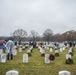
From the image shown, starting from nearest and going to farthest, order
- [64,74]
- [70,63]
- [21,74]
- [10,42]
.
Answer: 1. [64,74]
2. [21,74]
3. [70,63]
4. [10,42]

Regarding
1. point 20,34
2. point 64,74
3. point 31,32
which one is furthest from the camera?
point 31,32

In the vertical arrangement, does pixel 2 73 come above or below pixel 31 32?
below

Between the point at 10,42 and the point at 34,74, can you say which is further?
the point at 10,42

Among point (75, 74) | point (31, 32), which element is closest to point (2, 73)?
point (75, 74)

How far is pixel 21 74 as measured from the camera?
41.0 feet

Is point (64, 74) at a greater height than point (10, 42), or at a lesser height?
lesser

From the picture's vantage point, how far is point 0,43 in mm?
40750

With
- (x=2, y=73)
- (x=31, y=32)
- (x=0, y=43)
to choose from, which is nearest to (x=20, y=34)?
(x=31, y=32)

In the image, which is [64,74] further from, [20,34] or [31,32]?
[31,32]

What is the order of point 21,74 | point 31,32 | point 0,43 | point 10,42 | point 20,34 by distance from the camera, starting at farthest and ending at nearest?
point 31,32 < point 20,34 < point 0,43 < point 10,42 < point 21,74

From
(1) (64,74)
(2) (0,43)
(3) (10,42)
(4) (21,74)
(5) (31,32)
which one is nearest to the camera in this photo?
(1) (64,74)

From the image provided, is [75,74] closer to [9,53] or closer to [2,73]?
[2,73]

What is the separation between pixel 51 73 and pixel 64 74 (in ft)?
15.7

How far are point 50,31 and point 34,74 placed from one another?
85294 millimetres
